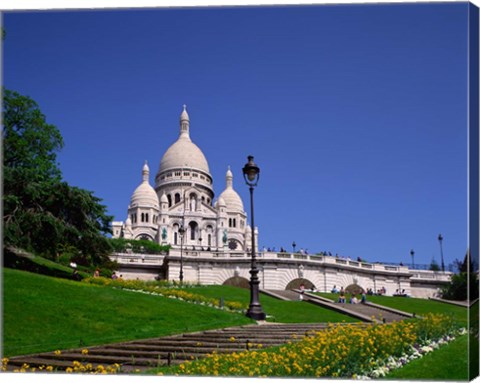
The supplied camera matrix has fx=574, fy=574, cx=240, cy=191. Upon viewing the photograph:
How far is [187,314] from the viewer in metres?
17.8

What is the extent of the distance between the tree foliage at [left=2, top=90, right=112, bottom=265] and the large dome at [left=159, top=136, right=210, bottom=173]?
61629mm

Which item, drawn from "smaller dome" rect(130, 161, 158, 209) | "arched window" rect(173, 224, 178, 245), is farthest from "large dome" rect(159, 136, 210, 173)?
"arched window" rect(173, 224, 178, 245)

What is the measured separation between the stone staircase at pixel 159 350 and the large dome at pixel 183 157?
2984 inches

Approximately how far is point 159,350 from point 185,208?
6946 centimetres

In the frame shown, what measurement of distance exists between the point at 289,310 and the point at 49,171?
533 inches

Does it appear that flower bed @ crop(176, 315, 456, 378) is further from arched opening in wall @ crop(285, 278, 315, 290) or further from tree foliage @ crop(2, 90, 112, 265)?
arched opening in wall @ crop(285, 278, 315, 290)

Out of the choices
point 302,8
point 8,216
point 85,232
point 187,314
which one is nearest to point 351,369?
point 302,8

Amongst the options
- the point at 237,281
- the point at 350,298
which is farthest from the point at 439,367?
the point at 237,281

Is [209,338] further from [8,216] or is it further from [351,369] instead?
[8,216]

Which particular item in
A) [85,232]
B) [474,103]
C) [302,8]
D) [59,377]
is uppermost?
[302,8]

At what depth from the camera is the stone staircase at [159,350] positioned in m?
10.5

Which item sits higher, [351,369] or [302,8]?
[302,8]

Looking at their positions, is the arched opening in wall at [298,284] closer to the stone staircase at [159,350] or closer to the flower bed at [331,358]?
the stone staircase at [159,350]

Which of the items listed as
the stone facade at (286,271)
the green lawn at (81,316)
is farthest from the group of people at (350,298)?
the green lawn at (81,316)
